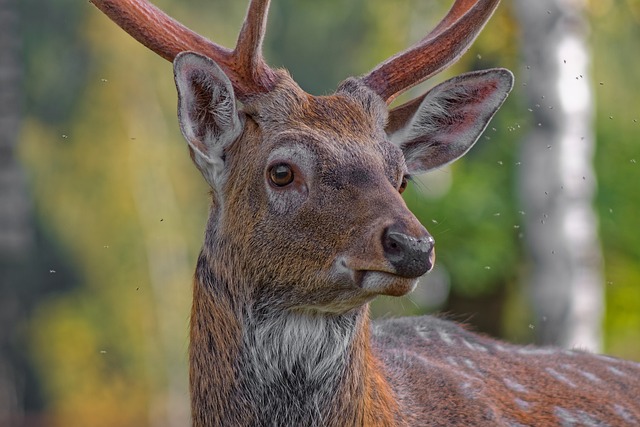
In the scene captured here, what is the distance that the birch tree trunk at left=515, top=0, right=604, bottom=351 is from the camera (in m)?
13.4

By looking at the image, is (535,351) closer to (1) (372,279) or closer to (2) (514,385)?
(2) (514,385)

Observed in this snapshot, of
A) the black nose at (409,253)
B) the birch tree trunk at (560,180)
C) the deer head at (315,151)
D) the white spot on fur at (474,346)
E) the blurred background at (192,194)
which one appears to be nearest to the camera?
the black nose at (409,253)

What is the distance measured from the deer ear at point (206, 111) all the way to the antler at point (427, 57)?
63 centimetres

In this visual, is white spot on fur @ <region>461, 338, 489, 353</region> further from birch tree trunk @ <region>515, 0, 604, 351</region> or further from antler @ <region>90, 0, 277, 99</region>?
birch tree trunk @ <region>515, 0, 604, 351</region>

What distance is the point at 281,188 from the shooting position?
5156 millimetres

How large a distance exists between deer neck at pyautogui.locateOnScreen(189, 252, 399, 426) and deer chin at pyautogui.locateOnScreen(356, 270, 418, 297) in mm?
378

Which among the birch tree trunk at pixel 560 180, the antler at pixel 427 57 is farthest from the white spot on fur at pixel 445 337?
the birch tree trunk at pixel 560 180

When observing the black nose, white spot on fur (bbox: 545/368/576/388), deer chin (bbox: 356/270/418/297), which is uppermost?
the black nose

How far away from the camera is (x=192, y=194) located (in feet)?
122

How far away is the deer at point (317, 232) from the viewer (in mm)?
4984

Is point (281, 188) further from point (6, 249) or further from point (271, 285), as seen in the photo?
point (6, 249)

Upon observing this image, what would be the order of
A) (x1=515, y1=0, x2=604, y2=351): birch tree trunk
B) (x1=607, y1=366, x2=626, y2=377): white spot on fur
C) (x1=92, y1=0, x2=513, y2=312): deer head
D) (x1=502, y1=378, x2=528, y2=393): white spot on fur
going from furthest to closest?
(x1=515, y1=0, x2=604, y2=351): birch tree trunk → (x1=607, y1=366, x2=626, y2=377): white spot on fur → (x1=502, y1=378, x2=528, y2=393): white spot on fur → (x1=92, y1=0, x2=513, y2=312): deer head

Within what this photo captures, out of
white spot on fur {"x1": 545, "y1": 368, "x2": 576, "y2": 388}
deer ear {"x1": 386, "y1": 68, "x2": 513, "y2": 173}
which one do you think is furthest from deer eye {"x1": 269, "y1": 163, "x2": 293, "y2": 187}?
white spot on fur {"x1": 545, "y1": 368, "x2": 576, "y2": 388}

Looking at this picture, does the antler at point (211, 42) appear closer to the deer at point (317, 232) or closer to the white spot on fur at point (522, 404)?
the deer at point (317, 232)
